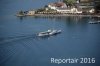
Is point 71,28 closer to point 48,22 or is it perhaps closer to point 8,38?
point 48,22

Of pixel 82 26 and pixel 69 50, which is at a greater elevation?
pixel 82 26

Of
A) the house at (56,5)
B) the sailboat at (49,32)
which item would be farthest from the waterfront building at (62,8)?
the sailboat at (49,32)

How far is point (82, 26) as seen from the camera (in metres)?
2.70

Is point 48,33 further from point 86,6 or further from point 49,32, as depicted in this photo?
point 86,6

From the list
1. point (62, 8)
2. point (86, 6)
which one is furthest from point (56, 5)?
point (86, 6)

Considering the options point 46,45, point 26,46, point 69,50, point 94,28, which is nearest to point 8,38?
point 26,46

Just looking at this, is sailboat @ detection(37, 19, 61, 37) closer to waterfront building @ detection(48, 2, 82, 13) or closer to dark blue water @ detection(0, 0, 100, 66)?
dark blue water @ detection(0, 0, 100, 66)

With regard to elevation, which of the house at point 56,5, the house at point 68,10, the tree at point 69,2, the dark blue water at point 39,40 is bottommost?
the dark blue water at point 39,40

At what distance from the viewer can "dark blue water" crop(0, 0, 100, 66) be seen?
2.63 meters

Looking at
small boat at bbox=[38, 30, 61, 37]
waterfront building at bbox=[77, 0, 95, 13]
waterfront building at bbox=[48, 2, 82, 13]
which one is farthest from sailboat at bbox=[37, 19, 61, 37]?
waterfront building at bbox=[77, 0, 95, 13]

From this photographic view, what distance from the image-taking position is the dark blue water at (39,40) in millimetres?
2629

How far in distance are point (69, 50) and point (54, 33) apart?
0.67 feet

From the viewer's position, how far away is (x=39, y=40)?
2.68m

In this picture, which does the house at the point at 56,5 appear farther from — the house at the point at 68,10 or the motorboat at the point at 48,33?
the motorboat at the point at 48,33
